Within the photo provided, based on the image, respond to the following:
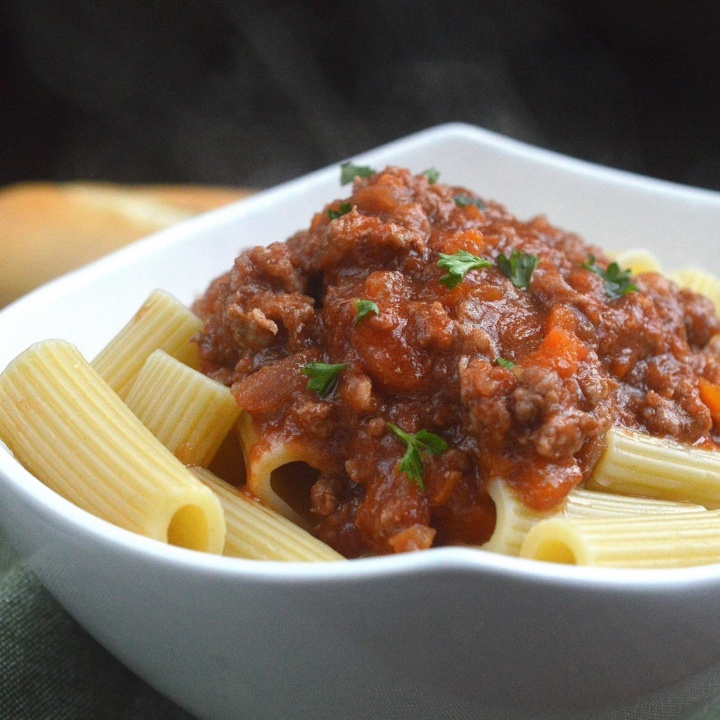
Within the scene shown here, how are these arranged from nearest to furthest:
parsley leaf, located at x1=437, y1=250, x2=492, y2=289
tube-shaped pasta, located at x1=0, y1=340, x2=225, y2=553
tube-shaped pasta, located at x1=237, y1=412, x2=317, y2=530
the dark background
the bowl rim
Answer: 1. the bowl rim
2. tube-shaped pasta, located at x1=0, y1=340, x2=225, y2=553
3. tube-shaped pasta, located at x1=237, y1=412, x2=317, y2=530
4. parsley leaf, located at x1=437, y1=250, x2=492, y2=289
5. the dark background

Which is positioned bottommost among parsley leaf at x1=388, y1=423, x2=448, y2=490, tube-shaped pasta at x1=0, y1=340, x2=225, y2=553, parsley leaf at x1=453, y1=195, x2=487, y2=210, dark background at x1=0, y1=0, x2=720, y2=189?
dark background at x1=0, y1=0, x2=720, y2=189

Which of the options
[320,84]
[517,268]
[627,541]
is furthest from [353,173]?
[320,84]

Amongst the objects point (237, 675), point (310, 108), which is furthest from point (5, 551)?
point (310, 108)

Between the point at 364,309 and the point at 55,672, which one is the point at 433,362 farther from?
the point at 55,672

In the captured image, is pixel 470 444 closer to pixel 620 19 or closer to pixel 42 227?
Result: pixel 42 227

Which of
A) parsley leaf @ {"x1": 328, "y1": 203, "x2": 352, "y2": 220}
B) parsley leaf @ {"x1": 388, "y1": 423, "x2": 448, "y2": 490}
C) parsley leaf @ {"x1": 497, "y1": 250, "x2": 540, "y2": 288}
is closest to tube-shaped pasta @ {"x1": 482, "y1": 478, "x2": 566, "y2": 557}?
parsley leaf @ {"x1": 388, "y1": 423, "x2": 448, "y2": 490}

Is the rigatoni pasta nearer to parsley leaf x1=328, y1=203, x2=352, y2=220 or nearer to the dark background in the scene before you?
parsley leaf x1=328, y1=203, x2=352, y2=220

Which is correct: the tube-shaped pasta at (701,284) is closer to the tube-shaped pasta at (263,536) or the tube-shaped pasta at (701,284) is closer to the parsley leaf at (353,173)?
the parsley leaf at (353,173)
